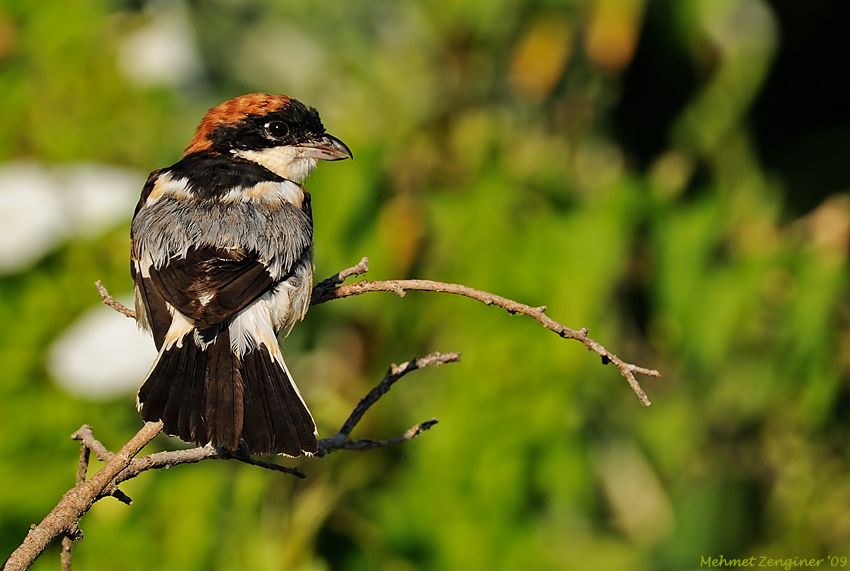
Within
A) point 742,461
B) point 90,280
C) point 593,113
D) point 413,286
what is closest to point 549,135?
point 593,113

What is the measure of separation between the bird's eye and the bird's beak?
0.23 ft

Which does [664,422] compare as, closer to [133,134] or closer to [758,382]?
[758,382]

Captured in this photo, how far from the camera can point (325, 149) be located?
4.21 metres

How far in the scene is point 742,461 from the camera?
770 centimetres

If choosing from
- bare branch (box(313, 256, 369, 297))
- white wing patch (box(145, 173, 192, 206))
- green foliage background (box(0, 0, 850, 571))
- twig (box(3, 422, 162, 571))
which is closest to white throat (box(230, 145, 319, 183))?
white wing patch (box(145, 173, 192, 206))

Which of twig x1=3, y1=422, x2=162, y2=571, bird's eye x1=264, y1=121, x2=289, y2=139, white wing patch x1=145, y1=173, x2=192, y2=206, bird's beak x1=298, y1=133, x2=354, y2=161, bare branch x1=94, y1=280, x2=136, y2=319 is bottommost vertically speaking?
twig x1=3, y1=422, x2=162, y2=571

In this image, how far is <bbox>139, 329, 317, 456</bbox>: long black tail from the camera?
2855mm

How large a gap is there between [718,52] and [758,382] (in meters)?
1.99

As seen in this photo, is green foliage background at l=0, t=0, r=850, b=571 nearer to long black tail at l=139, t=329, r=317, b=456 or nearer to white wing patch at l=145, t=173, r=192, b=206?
white wing patch at l=145, t=173, r=192, b=206

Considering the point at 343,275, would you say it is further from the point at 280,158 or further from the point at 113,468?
the point at 280,158

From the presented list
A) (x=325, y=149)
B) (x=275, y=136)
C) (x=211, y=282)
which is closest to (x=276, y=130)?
(x=275, y=136)

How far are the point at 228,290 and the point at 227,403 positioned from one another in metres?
0.38

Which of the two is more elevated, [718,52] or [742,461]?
[718,52]

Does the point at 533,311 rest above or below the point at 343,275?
below
